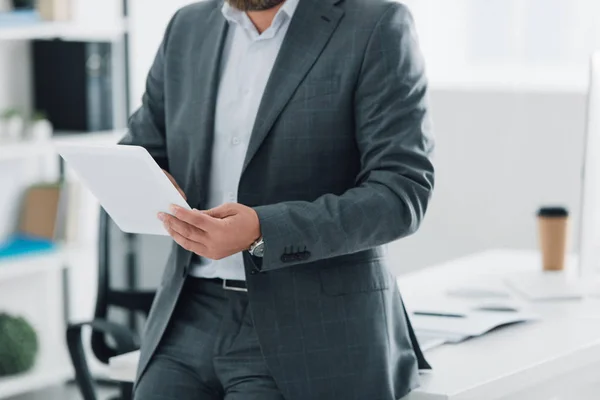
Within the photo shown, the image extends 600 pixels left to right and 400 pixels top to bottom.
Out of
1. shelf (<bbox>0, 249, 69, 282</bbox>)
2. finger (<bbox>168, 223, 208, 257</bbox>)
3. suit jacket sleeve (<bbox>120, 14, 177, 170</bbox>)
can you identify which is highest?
suit jacket sleeve (<bbox>120, 14, 177, 170</bbox>)

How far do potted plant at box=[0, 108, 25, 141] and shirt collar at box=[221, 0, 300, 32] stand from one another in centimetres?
205

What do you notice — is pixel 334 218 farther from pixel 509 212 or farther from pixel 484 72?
pixel 484 72

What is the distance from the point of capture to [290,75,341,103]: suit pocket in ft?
6.01

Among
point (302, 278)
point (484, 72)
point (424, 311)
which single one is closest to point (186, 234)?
point (302, 278)

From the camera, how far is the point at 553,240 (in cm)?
291

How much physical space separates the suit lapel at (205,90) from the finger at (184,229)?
0.69 feet

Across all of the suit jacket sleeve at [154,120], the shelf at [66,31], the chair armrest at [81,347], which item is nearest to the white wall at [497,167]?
the shelf at [66,31]

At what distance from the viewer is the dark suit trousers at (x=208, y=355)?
6.01 feet

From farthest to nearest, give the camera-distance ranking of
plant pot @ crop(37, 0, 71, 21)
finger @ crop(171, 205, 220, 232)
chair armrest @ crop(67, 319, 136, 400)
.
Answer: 1. plant pot @ crop(37, 0, 71, 21)
2. chair armrest @ crop(67, 319, 136, 400)
3. finger @ crop(171, 205, 220, 232)

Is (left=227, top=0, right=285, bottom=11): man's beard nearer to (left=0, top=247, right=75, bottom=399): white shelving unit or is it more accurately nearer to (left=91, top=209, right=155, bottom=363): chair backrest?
(left=91, top=209, right=155, bottom=363): chair backrest

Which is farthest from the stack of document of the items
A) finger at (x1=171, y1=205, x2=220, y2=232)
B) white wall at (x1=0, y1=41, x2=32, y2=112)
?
white wall at (x1=0, y1=41, x2=32, y2=112)

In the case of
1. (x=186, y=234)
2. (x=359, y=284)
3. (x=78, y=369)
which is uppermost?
(x=186, y=234)

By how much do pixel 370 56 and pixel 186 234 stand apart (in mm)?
432

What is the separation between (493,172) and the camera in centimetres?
456
